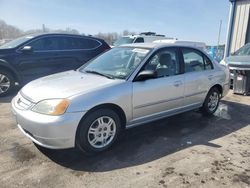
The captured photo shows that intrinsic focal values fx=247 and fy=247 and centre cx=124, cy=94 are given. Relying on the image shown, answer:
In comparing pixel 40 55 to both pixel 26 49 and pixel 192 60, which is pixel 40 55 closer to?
pixel 26 49

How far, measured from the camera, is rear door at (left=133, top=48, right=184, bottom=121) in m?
3.87

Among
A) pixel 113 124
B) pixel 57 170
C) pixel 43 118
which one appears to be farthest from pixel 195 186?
pixel 43 118

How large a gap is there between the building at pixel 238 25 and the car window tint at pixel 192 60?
760 cm

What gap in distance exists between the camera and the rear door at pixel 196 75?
15.3 ft

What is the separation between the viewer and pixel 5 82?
6734 mm

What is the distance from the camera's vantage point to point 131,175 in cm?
307

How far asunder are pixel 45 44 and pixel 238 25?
8.86 m

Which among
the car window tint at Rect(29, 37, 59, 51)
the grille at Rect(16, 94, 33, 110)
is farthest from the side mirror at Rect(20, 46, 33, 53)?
the grille at Rect(16, 94, 33, 110)

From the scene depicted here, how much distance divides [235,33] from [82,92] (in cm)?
1057

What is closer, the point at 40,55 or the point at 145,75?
the point at 145,75

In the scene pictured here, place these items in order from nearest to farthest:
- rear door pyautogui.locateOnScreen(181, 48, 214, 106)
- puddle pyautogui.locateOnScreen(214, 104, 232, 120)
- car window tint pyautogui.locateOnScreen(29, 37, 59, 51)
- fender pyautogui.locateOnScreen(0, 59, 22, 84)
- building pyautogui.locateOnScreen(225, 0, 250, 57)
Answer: rear door pyautogui.locateOnScreen(181, 48, 214, 106) < puddle pyautogui.locateOnScreen(214, 104, 232, 120) < fender pyautogui.locateOnScreen(0, 59, 22, 84) < car window tint pyautogui.locateOnScreen(29, 37, 59, 51) < building pyautogui.locateOnScreen(225, 0, 250, 57)

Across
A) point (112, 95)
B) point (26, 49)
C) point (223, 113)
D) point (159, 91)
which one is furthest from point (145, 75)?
point (26, 49)

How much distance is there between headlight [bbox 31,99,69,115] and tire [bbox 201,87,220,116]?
10.7 ft

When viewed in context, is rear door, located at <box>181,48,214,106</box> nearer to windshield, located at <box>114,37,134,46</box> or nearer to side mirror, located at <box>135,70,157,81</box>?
side mirror, located at <box>135,70,157,81</box>
